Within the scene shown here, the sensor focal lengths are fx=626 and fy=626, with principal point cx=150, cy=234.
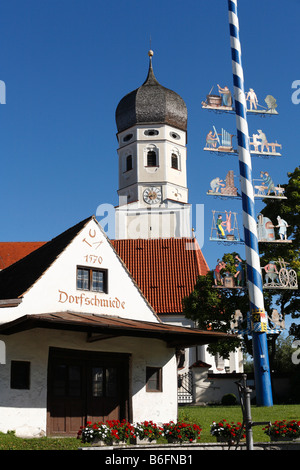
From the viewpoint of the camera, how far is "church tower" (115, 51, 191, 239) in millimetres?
58969

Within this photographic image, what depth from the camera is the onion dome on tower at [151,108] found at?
202 ft

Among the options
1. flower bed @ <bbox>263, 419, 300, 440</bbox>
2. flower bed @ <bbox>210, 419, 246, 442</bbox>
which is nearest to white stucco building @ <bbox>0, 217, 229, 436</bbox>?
flower bed @ <bbox>210, 419, 246, 442</bbox>

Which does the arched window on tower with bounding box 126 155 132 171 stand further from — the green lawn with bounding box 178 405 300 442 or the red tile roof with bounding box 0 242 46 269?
the green lawn with bounding box 178 405 300 442

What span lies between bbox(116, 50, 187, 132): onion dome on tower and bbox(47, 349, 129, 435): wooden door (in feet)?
144

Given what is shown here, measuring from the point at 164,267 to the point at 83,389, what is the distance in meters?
29.2

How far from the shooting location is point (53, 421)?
61.2 ft

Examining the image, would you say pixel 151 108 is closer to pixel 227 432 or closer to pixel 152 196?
pixel 152 196

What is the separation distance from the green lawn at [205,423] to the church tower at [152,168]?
34.3 m

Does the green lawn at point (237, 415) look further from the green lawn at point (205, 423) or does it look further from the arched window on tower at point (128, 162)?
the arched window on tower at point (128, 162)

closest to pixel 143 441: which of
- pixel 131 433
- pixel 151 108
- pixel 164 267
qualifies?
pixel 131 433

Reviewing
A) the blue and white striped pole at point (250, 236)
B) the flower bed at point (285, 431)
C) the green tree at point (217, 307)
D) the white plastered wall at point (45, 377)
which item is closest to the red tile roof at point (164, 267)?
the green tree at point (217, 307)

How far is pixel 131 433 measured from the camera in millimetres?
15992

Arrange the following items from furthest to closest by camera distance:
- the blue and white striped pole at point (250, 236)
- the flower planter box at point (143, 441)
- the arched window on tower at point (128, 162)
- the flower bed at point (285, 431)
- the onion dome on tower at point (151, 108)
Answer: the onion dome on tower at point (151, 108) < the arched window on tower at point (128, 162) < the blue and white striped pole at point (250, 236) < the flower planter box at point (143, 441) < the flower bed at point (285, 431)
